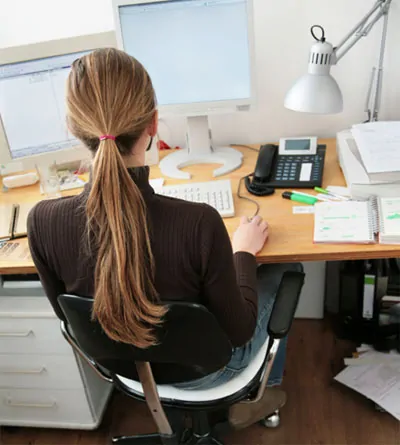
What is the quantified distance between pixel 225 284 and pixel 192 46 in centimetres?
87

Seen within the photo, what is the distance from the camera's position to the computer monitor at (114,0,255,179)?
60.0 inches

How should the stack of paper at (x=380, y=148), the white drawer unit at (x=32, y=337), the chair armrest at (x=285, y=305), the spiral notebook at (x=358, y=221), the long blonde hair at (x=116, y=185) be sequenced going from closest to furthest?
the long blonde hair at (x=116, y=185) < the chair armrest at (x=285, y=305) < the spiral notebook at (x=358, y=221) < the stack of paper at (x=380, y=148) < the white drawer unit at (x=32, y=337)

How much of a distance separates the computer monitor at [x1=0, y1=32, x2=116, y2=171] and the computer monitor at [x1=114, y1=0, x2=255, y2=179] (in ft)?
0.32

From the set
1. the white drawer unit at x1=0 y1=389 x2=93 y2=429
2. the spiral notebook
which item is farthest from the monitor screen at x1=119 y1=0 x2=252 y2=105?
the white drawer unit at x1=0 y1=389 x2=93 y2=429

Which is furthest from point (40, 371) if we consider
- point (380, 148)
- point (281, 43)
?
point (281, 43)

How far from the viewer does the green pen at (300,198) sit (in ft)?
4.76

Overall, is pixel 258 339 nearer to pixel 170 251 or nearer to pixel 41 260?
pixel 170 251

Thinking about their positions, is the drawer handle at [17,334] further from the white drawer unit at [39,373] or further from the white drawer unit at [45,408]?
the white drawer unit at [45,408]

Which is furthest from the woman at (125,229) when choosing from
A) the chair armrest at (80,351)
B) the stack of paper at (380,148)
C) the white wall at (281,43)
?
the white wall at (281,43)

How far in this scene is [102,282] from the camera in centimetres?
96

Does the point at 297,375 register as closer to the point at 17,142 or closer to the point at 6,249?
the point at 6,249

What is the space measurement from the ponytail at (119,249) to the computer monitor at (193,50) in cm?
75

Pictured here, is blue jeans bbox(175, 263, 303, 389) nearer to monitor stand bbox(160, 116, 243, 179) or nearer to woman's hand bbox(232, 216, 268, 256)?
woman's hand bbox(232, 216, 268, 256)

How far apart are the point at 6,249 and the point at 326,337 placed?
4.10ft
